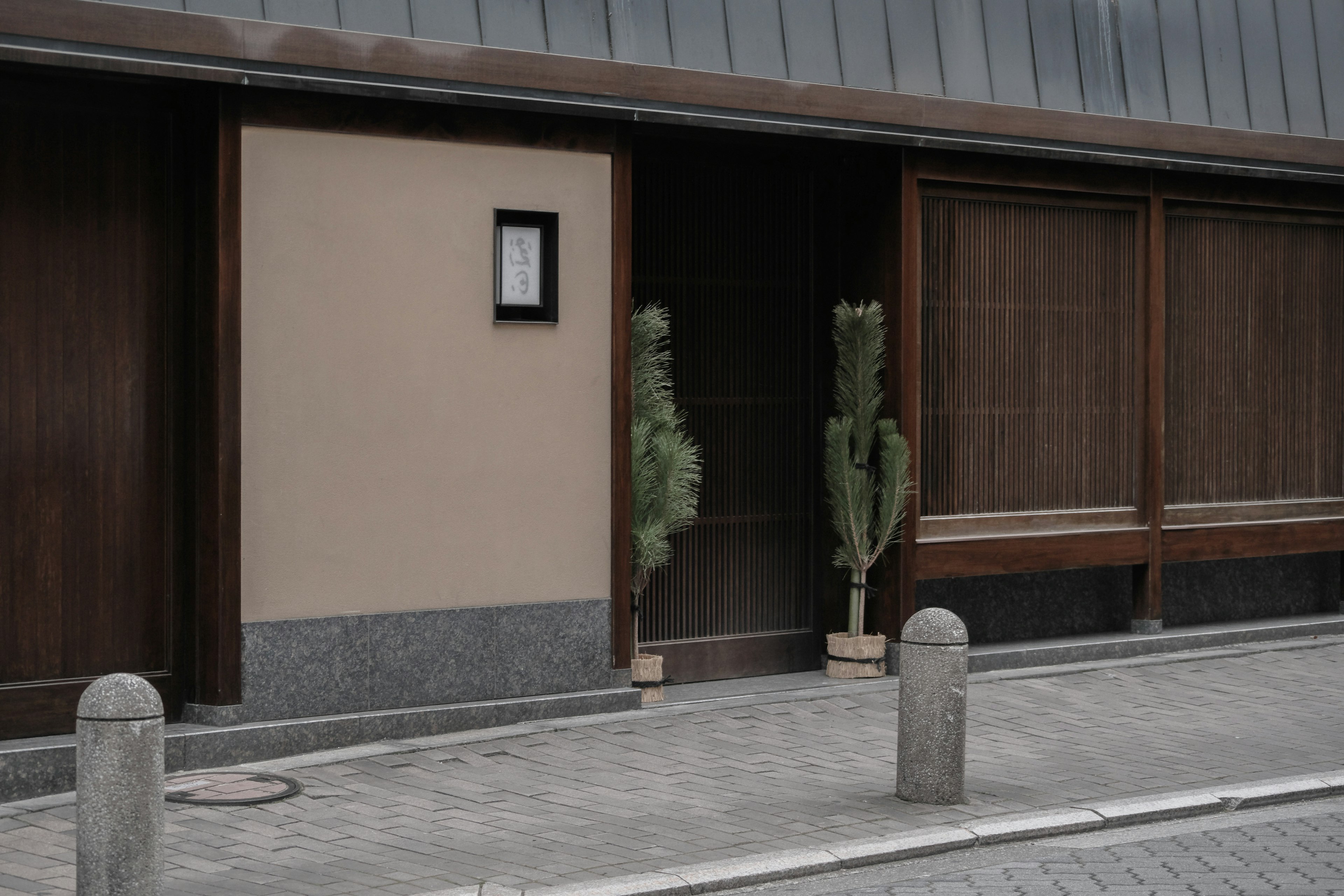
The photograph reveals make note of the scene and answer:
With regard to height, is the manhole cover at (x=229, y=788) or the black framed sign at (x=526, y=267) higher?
the black framed sign at (x=526, y=267)

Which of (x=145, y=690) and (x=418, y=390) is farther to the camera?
(x=418, y=390)

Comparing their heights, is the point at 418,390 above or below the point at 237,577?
above

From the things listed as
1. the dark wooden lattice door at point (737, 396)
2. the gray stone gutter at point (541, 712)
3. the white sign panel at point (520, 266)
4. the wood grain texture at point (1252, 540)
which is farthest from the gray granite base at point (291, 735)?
the wood grain texture at point (1252, 540)

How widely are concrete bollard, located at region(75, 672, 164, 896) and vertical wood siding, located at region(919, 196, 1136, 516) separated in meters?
6.43

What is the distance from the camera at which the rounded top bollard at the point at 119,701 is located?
5336mm

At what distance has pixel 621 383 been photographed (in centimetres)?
942

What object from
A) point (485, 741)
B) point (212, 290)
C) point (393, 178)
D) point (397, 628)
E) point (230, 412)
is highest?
point (393, 178)

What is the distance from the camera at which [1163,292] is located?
38.6 feet

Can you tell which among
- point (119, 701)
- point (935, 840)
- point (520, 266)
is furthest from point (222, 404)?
point (935, 840)

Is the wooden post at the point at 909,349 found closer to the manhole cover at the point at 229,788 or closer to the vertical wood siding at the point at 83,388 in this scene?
the manhole cover at the point at 229,788

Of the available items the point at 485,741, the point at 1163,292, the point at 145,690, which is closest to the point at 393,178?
the point at 485,741

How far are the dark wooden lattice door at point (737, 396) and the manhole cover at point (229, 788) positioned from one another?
3.28m

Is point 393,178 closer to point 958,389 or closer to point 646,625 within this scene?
point 646,625

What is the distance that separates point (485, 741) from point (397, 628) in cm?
78
